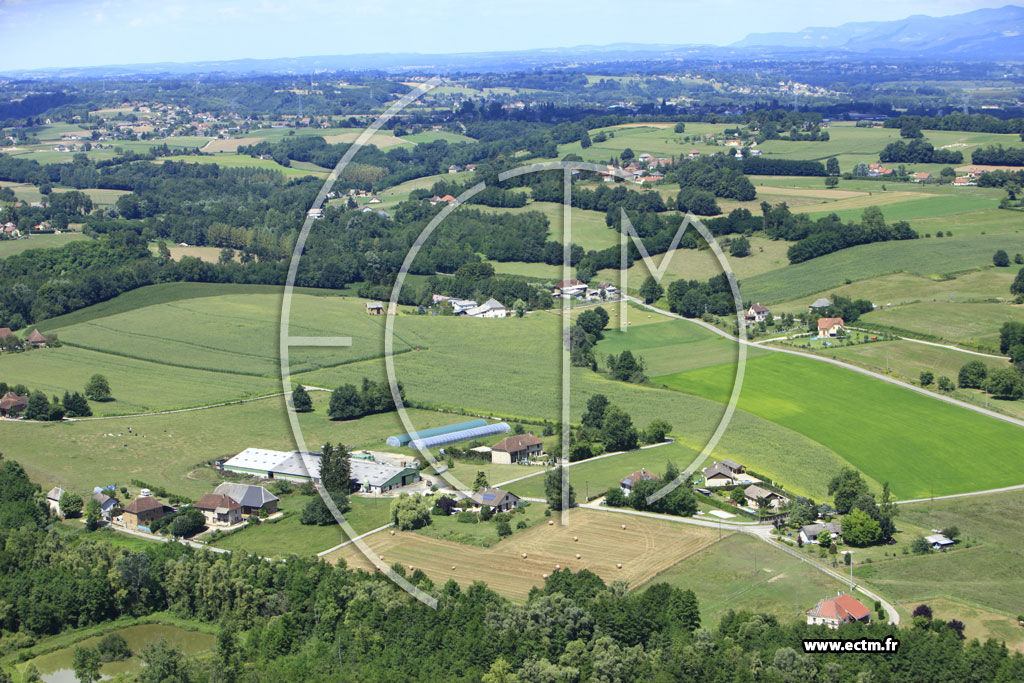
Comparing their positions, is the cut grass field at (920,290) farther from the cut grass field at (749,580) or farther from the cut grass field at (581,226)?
the cut grass field at (749,580)

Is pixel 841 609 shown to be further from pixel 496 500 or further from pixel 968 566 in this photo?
pixel 496 500

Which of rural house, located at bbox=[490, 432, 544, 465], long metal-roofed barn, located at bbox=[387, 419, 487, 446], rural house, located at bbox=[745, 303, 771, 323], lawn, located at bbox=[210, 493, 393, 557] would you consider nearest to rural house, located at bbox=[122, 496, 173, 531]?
lawn, located at bbox=[210, 493, 393, 557]

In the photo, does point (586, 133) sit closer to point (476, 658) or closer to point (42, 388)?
point (42, 388)

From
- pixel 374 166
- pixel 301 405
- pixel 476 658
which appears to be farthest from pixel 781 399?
pixel 374 166

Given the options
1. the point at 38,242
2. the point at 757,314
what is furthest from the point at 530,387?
the point at 38,242

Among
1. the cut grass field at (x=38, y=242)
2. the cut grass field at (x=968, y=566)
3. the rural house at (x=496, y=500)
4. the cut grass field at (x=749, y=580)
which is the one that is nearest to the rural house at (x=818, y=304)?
the cut grass field at (x=968, y=566)
